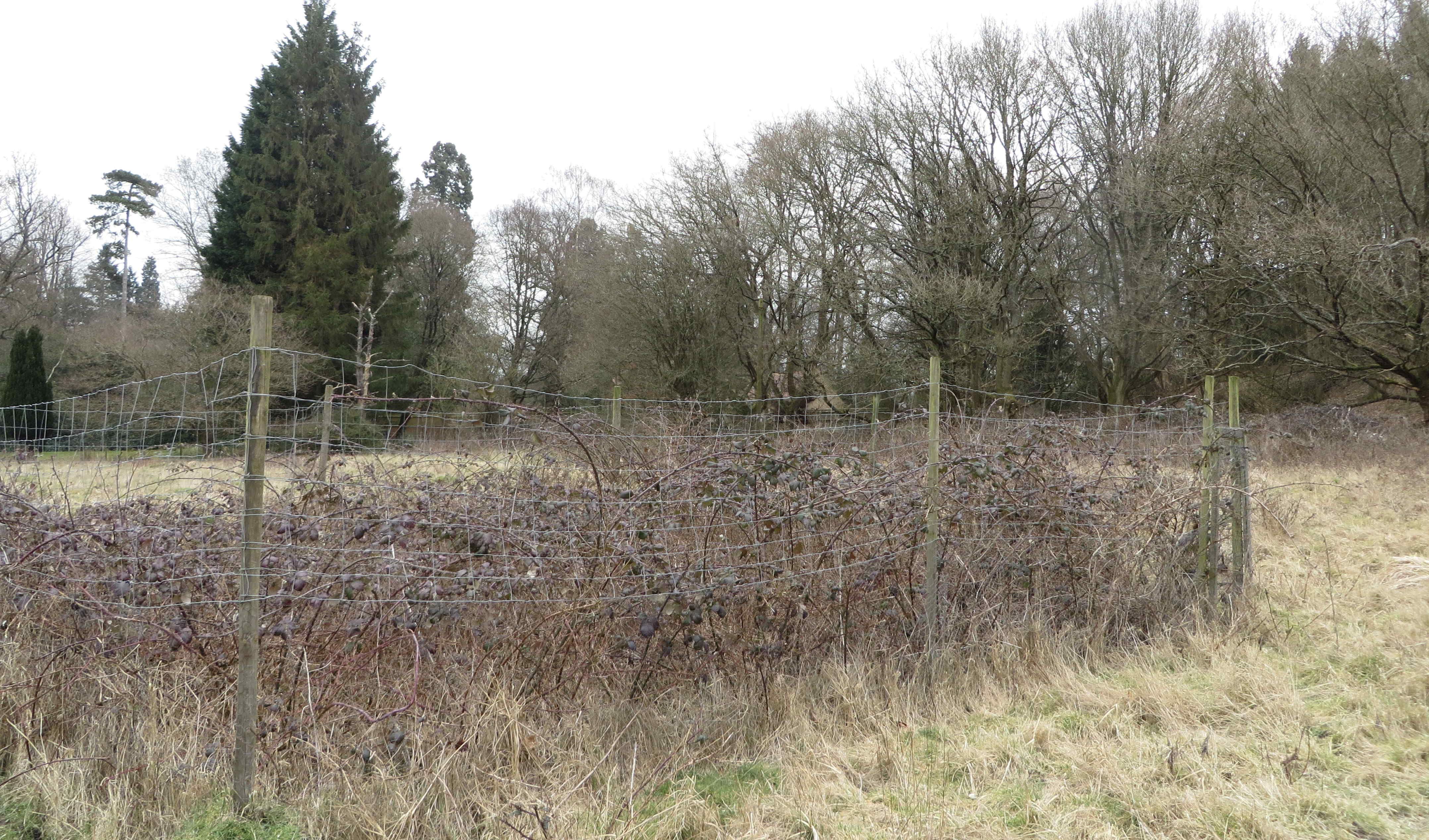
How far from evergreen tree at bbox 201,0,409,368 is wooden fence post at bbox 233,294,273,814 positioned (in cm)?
2309

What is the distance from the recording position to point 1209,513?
17.1ft

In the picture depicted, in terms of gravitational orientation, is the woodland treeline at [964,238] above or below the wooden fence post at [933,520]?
above

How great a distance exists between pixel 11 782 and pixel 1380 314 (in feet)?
57.1

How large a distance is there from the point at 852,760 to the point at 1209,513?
3232 mm

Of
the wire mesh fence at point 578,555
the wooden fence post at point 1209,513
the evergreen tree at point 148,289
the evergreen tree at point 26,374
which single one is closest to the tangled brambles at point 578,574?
the wire mesh fence at point 578,555

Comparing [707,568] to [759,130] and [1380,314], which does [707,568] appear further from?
[759,130]

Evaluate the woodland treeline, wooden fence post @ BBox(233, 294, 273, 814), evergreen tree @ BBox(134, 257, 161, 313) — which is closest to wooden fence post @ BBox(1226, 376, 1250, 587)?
wooden fence post @ BBox(233, 294, 273, 814)

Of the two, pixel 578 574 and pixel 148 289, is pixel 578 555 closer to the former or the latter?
pixel 578 574

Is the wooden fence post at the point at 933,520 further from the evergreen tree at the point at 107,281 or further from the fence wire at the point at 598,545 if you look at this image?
the evergreen tree at the point at 107,281

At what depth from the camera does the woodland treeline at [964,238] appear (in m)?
14.1

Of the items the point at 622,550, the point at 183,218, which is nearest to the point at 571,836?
the point at 622,550

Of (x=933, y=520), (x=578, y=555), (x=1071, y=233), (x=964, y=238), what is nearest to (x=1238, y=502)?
(x=933, y=520)

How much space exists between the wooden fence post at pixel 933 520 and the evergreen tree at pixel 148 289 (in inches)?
1485

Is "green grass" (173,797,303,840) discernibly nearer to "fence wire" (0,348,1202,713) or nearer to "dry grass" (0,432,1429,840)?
"dry grass" (0,432,1429,840)
